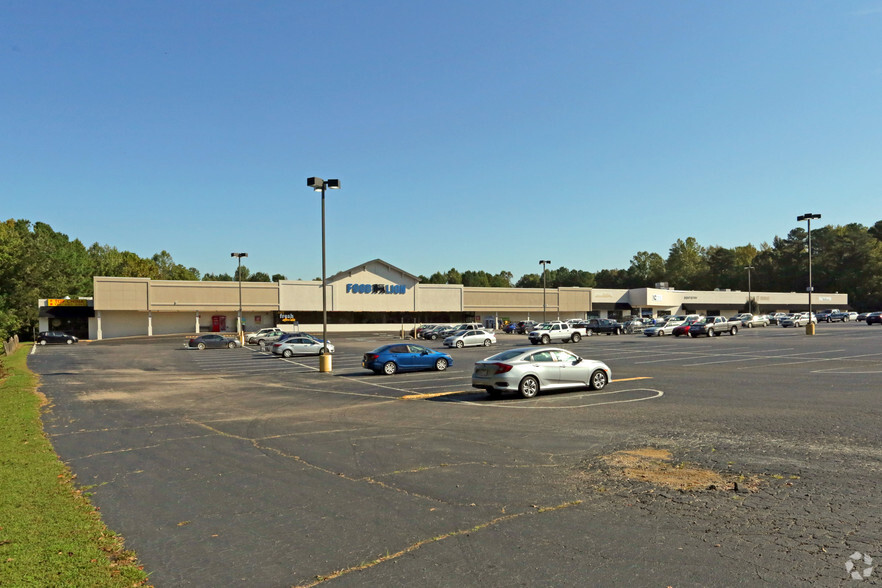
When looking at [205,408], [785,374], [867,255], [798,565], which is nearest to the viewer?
[798,565]

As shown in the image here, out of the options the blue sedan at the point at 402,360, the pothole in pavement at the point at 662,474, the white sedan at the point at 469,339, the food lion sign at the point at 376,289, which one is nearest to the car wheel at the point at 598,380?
the pothole in pavement at the point at 662,474

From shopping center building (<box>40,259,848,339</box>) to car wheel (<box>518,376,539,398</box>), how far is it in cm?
4189

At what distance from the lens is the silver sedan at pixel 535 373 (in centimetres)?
1742

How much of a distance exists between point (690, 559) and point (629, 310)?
9599 cm

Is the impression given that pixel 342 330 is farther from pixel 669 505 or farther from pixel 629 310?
pixel 669 505

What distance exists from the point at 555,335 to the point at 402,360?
24326mm

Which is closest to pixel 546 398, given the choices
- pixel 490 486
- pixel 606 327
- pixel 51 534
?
pixel 490 486

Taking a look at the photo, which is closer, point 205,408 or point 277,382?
point 205,408

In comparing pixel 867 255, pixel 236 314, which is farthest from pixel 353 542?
pixel 867 255

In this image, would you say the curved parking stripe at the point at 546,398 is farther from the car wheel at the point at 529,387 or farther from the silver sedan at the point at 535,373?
the silver sedan at the point at 535,373

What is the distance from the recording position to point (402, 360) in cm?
2675

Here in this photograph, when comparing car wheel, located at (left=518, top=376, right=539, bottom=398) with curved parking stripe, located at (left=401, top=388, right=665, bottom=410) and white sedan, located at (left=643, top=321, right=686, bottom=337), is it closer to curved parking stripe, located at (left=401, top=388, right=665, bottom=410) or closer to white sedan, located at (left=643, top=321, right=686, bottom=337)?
curved parking stripe, located at (left=401, top=388, right=665, bottom=410)

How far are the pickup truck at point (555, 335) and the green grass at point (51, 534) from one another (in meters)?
39.9

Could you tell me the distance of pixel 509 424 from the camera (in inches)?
516
